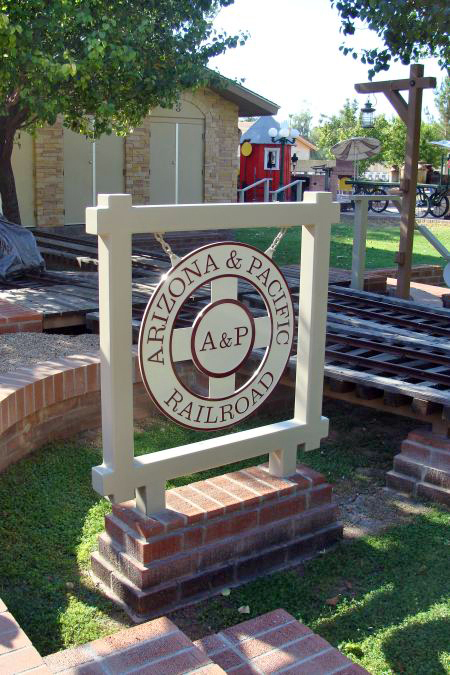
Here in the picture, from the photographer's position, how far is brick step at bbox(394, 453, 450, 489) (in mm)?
4242

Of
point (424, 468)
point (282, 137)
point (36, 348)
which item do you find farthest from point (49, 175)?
point (424, 468)

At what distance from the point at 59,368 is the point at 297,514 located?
1.87 metres

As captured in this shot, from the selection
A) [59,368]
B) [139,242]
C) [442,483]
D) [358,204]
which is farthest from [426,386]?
[139,242]

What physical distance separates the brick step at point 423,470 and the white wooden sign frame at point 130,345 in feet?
2.77

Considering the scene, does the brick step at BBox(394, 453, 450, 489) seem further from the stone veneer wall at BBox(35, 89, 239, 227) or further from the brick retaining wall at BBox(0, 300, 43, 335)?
the stone veneer wall at BBox(35, 89, 239, 227)

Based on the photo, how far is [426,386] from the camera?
4859 millimetres

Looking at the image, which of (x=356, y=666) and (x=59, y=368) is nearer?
(x=356, y=666)

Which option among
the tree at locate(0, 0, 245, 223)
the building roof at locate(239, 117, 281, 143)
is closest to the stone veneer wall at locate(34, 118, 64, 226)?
the tree at locate(0, 0, 245, 223)

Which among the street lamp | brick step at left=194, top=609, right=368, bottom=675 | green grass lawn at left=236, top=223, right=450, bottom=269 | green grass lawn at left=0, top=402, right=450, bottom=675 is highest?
the street lamp

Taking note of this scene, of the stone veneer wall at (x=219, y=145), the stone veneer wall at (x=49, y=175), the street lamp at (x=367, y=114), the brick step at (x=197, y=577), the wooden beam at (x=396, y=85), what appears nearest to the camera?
the brick step at (x=197, y=577)

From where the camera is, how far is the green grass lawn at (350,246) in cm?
1253

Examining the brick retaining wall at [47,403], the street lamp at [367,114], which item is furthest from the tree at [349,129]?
the brick retaining wall at [47,403]

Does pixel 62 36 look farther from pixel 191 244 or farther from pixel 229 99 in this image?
pixel 229 99

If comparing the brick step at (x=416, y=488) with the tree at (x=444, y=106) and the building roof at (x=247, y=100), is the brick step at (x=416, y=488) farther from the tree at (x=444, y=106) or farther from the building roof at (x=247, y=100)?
the tree at (x=444, y=106)
